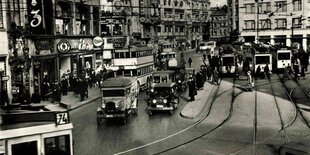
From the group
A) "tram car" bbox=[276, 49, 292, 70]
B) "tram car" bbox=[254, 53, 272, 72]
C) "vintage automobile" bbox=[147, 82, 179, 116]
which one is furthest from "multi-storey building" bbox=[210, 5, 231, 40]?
"vintage automobile" bbox=[147, 82, 179, 116]

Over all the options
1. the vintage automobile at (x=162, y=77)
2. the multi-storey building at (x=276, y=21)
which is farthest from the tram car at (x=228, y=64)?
the multi-storey building at (x=276, y=21)

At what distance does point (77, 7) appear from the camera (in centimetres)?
4106

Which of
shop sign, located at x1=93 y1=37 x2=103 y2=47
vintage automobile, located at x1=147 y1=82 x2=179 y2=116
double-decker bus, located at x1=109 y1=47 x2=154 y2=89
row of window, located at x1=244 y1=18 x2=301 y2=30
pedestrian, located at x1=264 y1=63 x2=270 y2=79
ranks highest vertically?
row of window, located at x1=244 y1=18 x2=301 y2=30

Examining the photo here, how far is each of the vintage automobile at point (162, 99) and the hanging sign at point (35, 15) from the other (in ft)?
37.3

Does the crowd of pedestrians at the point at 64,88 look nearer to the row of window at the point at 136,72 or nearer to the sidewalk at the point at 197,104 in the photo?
the row of window at the point at 136,72

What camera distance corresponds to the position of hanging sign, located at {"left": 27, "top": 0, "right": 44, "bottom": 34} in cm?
2870

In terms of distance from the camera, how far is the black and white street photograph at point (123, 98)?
10.2 m

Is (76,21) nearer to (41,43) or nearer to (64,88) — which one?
(41,43)

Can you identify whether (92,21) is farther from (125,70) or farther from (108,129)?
(108,129)

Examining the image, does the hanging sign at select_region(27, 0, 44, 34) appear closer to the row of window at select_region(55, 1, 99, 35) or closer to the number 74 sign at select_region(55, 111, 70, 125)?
the row of window at select_region(55, 1, 99, 35)

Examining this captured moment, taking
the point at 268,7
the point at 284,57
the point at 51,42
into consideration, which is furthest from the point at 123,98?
the point at 268,7

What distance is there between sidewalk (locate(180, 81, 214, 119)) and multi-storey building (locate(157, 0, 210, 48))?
159 feet

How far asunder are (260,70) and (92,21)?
1981cm

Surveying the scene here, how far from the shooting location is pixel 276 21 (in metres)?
72.1
